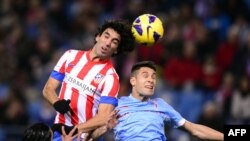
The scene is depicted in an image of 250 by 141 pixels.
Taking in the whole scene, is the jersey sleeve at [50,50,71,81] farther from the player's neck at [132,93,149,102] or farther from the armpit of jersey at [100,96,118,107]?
the player's neck at [132,93,149,102]

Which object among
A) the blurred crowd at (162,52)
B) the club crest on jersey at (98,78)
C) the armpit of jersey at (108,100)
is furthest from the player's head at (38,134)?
the blurred crowd at (162,52)


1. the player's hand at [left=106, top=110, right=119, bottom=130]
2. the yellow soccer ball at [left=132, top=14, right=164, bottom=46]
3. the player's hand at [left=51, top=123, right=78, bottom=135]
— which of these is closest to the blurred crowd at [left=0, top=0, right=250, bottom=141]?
the yellow soccer ball at [left=132, top=14, right=164, bottom=46]

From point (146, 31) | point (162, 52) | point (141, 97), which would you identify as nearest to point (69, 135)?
point (141, 97)

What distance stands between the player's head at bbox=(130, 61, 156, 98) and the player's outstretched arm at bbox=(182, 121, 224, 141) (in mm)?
589

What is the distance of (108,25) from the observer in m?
10.8

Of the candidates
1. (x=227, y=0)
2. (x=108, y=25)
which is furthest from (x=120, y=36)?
(x=227, y=0)

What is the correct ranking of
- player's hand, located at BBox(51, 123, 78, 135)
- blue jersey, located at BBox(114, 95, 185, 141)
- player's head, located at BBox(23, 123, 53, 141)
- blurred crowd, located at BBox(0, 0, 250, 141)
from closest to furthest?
player's head, located at BBox(23, 123, 53, 141) < player's hand, located at BBox(51, 123, 78, 135) < blue jersey, located at BBox(114, 95, 185, 141) < blurred crowd, located at BBox(0, 0, 250, 141)

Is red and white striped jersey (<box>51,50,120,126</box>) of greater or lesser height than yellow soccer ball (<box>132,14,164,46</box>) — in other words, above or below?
below

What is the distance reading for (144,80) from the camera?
35.0 ft

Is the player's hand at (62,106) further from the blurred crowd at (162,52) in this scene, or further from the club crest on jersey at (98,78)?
the blurred crowd at (162,52)

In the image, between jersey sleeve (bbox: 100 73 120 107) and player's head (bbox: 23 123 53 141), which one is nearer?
player's head (bbox: 23 123 53 141)

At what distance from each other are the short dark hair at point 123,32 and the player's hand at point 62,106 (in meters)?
0.93

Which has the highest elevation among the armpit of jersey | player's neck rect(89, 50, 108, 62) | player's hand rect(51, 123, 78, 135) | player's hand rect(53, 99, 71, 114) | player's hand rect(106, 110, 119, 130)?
player's neck rect(89, 50, 108, 62)

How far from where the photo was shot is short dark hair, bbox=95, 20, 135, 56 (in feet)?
35.2
